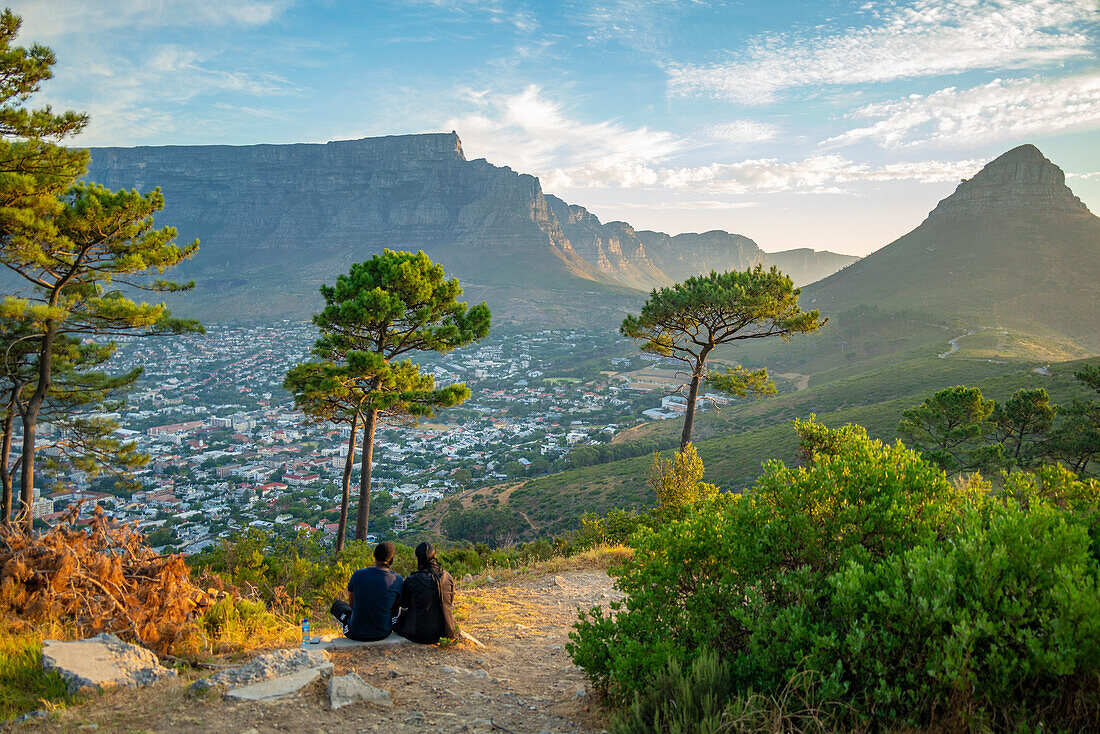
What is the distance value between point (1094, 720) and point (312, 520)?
101 ft

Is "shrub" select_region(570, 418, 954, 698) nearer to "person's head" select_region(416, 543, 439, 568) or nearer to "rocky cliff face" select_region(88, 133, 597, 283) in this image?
"person's head" select_region(416, 543, 439, 568)

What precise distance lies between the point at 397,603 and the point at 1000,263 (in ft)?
317

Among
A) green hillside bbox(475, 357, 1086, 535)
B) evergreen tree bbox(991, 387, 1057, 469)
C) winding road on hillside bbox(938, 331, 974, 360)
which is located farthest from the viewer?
winding road on hillside bbox(938, 331, 974, 360)

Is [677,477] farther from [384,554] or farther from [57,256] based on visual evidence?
[57,256]

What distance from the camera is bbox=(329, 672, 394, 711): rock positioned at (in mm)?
3740

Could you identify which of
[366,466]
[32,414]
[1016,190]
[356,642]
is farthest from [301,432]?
[1016,190]

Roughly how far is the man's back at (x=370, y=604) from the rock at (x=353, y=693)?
112 cm

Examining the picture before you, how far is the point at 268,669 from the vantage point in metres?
3.95

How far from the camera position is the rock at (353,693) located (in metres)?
3.74

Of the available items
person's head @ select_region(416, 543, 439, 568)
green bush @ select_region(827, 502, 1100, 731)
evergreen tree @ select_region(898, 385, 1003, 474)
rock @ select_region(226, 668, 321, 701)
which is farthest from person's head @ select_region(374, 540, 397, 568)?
evergreen tree @ select_region(898, 385, 1003, 474)

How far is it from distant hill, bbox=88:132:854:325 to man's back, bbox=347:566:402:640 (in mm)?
125261

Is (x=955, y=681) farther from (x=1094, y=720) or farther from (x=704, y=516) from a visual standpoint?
(x=704, y=516)

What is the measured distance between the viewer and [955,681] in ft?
8.10

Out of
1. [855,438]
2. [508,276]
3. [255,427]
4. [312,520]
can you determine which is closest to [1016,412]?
[855,438]
